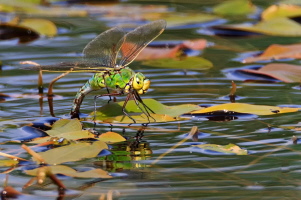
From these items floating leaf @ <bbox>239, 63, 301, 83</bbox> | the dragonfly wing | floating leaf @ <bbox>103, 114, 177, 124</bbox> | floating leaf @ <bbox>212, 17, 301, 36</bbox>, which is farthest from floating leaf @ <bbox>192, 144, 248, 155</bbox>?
floating leaf @ <bbox>212, 17, 301, 36</bbox>

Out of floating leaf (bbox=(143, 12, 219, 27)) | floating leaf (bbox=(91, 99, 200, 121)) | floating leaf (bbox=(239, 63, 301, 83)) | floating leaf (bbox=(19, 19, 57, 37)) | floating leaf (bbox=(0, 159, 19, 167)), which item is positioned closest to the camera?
floating leaf (bbox=(0, 159, 19, 167))

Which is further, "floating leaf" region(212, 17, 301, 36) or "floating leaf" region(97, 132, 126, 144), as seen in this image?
"floating leaf" region(212, 17, 301, 36)

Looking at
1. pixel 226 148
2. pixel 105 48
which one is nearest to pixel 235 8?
pixel 105 48

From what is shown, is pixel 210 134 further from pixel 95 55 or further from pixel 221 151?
pixel 95 55

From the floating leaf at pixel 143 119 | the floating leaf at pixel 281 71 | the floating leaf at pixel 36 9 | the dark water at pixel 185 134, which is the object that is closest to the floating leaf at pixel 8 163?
the dark water at pixel 185 134

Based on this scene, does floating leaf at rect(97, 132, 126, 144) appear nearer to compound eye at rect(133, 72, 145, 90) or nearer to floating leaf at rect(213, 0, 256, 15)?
compound eye at rect(133, 72, 145, 90)

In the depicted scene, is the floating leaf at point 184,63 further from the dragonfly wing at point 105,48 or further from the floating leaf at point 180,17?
the floating leaf at point 180,17
